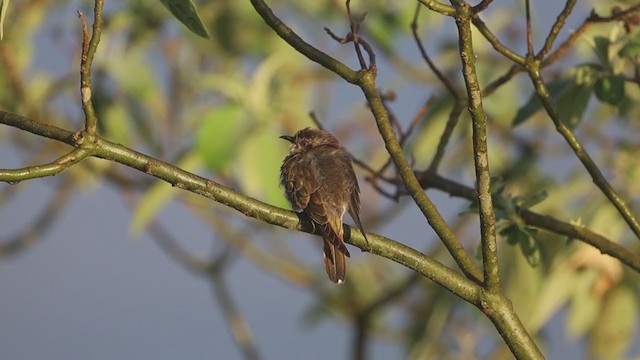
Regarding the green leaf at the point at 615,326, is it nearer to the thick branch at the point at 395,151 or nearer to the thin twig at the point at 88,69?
the thick branch at the point at 395,151

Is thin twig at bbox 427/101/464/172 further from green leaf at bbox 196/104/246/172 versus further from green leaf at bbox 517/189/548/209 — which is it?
green leaf at bbox 196/104/246/172

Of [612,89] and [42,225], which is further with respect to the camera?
[42,225]

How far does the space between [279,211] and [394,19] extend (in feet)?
11.2

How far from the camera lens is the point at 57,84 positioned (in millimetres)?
6797

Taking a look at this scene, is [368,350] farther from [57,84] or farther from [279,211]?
[279,211]

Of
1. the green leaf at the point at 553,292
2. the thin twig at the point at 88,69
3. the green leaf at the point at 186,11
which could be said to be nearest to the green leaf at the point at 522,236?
the green leaf at the point at 186,11

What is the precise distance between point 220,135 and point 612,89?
7.39ft

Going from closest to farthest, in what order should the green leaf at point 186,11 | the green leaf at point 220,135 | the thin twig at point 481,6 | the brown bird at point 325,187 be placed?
the thin twig at point 481,6, the green leaf at point 186,11, the brown bird at point 325,187, the green leaf at point 220,135

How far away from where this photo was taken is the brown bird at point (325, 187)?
3.84m

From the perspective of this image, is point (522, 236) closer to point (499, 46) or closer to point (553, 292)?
point (499, 46)

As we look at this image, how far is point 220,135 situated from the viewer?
5.31 metres

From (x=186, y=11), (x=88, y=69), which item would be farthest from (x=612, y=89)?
(x=88, y=69)

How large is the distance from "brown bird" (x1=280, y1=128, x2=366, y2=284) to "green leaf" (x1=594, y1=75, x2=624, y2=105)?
0.92m

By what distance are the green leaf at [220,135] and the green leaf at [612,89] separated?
6.82 feet
